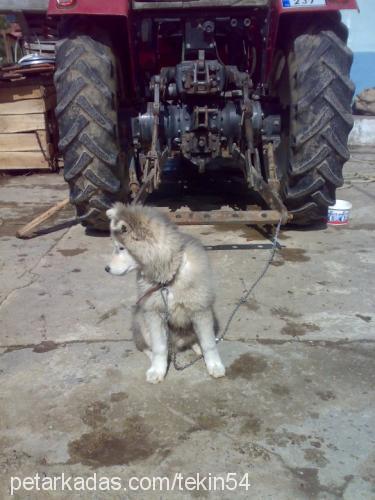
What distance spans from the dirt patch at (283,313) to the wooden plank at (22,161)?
486cm

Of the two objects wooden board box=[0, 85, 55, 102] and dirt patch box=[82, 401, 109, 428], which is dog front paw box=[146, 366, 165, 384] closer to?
dirt patch box=[82, 401, 109, 428]

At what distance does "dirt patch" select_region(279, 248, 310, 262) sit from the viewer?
3.75 meters

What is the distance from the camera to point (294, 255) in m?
3.82

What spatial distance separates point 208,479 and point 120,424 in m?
0.47

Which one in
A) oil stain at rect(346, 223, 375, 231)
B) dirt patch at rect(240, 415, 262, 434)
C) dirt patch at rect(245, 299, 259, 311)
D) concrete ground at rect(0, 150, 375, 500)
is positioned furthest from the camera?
oil stain at rect(346, 223, 375, 231)

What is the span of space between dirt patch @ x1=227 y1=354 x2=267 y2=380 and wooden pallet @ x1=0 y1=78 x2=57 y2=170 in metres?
5.19

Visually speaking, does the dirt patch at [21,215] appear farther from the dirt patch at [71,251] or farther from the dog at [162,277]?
the dog at [162,277]

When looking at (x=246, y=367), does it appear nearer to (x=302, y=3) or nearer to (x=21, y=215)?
(x=302, y=3)

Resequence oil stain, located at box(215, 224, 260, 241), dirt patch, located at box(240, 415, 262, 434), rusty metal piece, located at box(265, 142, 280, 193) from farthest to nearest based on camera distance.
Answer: oil stain, located at box(215, 224, 260, 241) < rusty metal piece, located at box(265, 142, 280, 193) < dirt patch, located at box(240, 415, 262, 434)

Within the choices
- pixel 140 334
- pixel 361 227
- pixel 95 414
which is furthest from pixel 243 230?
pixel 95 414

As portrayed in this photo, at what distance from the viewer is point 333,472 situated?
1.82 m

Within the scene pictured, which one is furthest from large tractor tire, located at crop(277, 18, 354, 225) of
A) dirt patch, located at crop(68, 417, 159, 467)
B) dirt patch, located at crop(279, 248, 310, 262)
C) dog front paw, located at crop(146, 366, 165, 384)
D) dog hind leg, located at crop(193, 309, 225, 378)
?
dirt patch, located at crop(68, 417, 159, 467)

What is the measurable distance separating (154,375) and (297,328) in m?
0.90

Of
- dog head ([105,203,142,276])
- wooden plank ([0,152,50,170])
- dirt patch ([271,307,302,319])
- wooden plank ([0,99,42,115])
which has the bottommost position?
wooden plank ([0,152,50,170])
